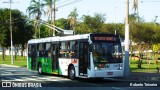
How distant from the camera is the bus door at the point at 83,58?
23.7m

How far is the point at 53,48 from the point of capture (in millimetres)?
28516

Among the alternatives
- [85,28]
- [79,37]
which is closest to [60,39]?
[79,37]

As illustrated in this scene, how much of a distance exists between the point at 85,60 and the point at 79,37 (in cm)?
178

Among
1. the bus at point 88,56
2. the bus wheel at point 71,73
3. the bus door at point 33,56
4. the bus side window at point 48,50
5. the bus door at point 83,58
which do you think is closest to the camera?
the bus at point 88,56

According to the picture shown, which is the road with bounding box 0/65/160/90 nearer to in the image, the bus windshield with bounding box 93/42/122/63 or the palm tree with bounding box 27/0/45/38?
the bus windshield with bounding box 93/42/122/63

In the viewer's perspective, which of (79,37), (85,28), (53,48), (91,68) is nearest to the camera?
(91,68)

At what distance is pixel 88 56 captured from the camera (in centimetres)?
2333

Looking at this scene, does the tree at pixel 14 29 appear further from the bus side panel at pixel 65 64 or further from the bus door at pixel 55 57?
the bus side panel at pixel 65 64

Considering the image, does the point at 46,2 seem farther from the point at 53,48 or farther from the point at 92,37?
the point at 92,37

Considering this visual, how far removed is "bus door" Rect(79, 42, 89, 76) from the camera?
23.7 m

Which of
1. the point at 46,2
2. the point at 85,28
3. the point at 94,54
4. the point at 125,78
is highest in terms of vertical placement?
the point at 46,2

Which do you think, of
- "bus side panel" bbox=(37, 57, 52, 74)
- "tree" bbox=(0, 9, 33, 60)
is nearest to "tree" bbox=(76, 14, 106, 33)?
"tree" bbox=(0, 9, 33, 60)

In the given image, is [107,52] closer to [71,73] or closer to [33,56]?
[71,73]

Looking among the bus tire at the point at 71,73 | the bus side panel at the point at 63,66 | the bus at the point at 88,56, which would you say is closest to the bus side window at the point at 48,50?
the bus at the point at 88,56
